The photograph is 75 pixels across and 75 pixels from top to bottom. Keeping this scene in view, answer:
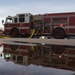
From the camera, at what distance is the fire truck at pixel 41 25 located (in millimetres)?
27250

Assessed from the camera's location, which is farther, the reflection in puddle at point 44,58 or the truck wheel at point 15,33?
the truck wheel at point 15,33

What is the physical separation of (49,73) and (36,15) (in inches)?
1010

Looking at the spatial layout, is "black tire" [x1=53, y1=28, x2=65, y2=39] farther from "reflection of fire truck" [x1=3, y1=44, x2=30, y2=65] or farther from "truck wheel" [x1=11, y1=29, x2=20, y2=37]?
"reflection of fire truck" [x1=3, y1=44, x2=30, y2=65]

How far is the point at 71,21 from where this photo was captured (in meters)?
26.9

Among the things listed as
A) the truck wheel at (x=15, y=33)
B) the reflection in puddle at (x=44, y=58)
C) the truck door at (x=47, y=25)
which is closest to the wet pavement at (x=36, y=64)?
the reflection in puddle at (x=44, y=58)

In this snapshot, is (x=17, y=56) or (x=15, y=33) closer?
(x=17, y=56)

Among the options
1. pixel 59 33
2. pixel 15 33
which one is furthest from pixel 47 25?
pixel 15 33

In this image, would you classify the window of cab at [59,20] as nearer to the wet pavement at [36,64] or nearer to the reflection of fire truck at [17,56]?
the reflection of fire truck at [17,56]

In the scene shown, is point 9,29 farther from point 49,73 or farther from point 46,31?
point 49,73

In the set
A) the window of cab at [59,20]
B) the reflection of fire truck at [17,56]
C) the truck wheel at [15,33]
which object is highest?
the window of cab at [59,20]

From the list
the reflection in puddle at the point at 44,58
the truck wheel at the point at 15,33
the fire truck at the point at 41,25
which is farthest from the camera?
the truck wheel at the point at 15,33

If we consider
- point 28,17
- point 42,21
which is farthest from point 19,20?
point 42,21

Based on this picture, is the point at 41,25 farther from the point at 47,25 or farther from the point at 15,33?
the point at 15,33

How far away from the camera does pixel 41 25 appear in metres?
29.3
